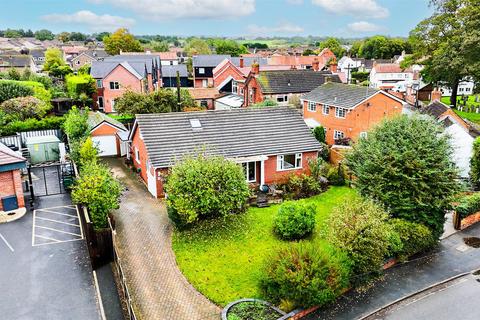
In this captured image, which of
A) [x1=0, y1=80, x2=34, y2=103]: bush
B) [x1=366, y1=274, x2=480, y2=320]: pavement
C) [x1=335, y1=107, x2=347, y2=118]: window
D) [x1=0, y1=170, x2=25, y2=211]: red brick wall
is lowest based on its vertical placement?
[x1=366, y1=274, x2=480, y2=320]: pavement

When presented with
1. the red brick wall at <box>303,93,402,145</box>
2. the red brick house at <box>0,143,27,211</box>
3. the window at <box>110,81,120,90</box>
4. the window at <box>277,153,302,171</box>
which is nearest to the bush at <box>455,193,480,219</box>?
the window at <box>277,153,302,171</box>

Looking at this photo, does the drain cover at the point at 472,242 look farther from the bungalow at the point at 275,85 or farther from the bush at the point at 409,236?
the bungalow at the point at 275,85

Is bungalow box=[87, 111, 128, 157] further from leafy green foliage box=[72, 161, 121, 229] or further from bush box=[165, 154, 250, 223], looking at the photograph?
bush box=[165, 154, 250, 223]

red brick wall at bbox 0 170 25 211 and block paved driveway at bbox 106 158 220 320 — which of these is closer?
block paved driveway at bbox 106 158 220 320

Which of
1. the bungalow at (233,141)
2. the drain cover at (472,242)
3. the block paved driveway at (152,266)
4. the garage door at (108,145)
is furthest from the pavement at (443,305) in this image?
the garage door at (108,145)

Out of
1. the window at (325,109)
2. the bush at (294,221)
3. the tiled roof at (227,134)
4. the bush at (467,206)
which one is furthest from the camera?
the window at (325,109)

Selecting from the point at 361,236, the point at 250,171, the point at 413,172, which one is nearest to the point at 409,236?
the point at 413,172

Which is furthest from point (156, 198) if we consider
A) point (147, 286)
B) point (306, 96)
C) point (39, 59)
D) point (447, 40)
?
point (39, 59)

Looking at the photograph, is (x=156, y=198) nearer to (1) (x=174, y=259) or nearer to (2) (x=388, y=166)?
(1) (x=174, y=259)
